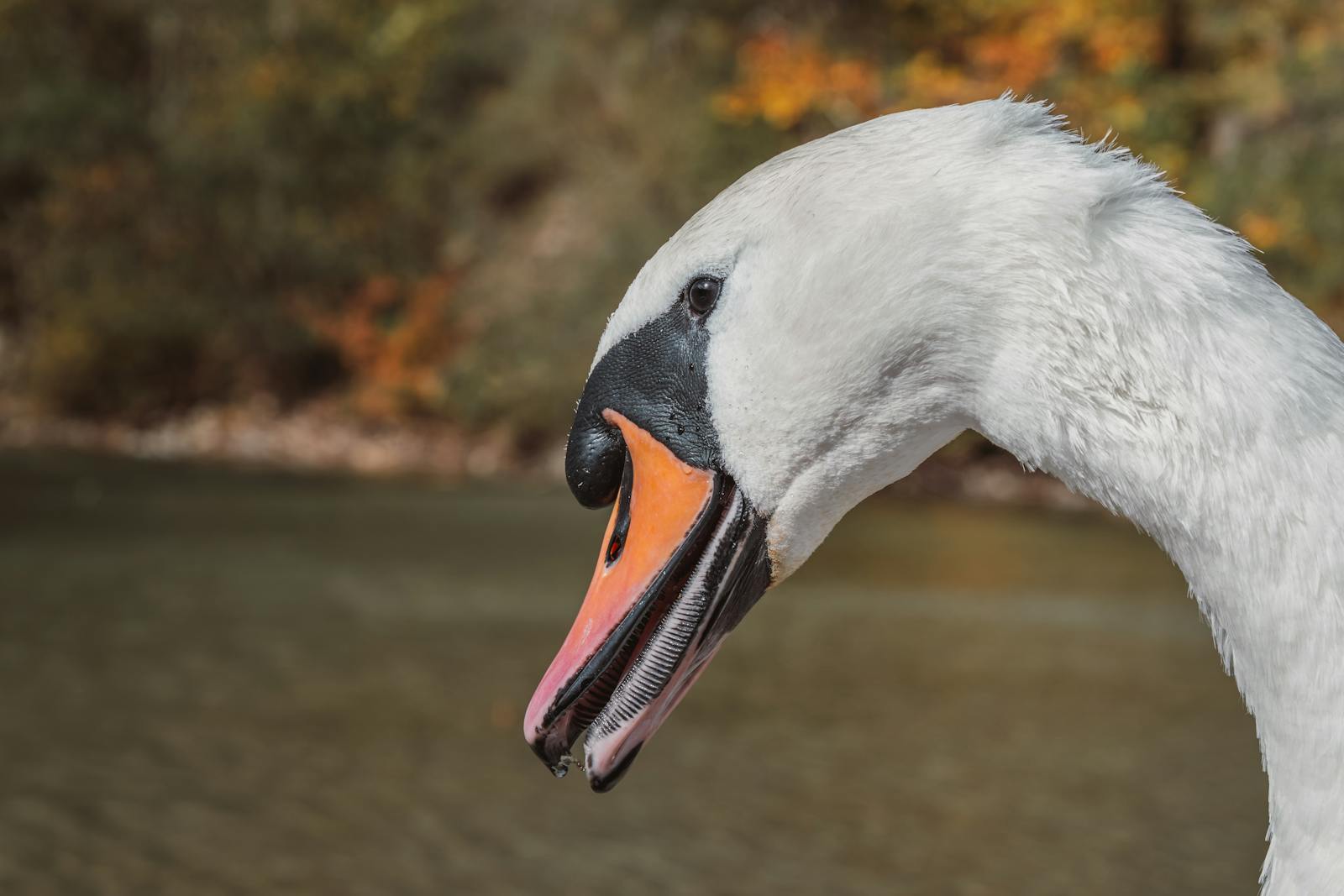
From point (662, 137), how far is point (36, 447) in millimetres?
7563

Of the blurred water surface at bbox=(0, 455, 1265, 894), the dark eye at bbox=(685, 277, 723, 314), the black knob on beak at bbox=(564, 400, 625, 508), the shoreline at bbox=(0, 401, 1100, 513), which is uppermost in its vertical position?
the dark eye at bbox=(685, 277, 723, 314)

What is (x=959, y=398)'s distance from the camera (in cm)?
143

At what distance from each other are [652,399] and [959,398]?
0.33 metres

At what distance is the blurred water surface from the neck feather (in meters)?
2.82

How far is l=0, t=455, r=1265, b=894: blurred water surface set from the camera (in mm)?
4121

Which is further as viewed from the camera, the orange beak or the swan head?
the orange beak

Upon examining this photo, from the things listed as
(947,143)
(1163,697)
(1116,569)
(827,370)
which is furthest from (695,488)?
(1116,569)

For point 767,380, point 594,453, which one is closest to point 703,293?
point 767,380

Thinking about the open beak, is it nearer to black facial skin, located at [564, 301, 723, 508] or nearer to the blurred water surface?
black facial skin, located at [564, 301, 723, 508]

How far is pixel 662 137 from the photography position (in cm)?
1789

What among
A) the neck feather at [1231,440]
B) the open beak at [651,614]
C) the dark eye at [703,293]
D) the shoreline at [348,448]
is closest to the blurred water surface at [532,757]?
the open beak at [651,614]

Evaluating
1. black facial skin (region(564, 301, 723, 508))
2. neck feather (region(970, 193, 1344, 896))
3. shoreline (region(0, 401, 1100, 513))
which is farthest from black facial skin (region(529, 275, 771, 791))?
shoreline (region(0, 401, 1100, 513))

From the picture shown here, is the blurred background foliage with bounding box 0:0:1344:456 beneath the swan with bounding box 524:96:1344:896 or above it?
beneath

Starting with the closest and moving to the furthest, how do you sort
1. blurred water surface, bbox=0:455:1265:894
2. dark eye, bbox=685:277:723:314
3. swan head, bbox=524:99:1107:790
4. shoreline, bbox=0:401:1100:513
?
swan head, bbox=524:99:1107:790 → dark eye, bbox=685:277:723:314 → blurred water surface, bbox=0:455:1265:894 → shoreline, bbox=0:401:1100:513
